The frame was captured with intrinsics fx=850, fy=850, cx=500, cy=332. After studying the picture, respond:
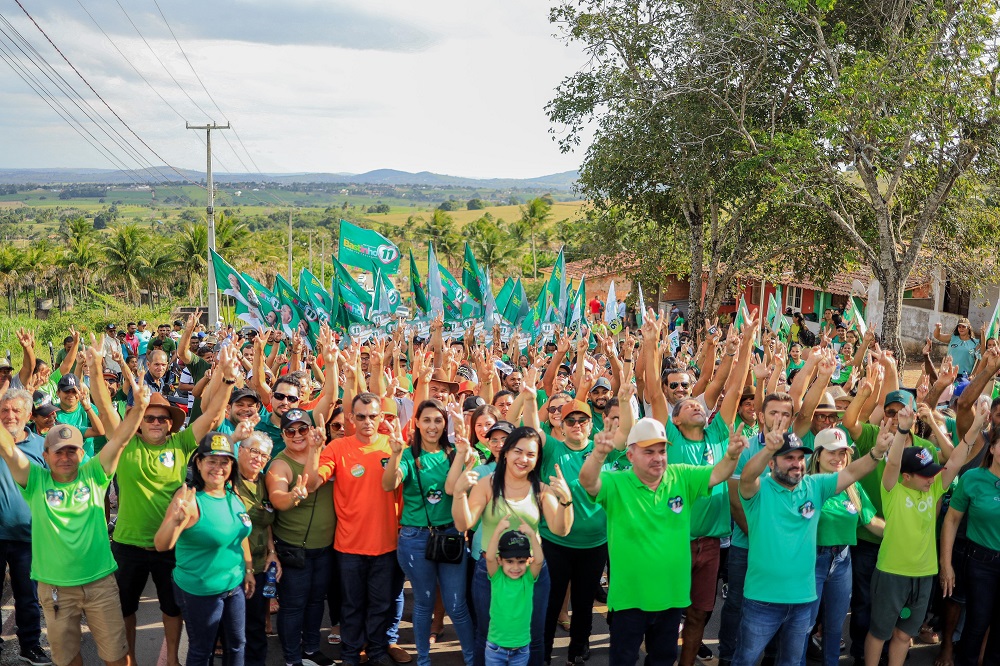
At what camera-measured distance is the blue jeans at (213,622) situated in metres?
4.50

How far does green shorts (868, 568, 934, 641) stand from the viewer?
4.89 m

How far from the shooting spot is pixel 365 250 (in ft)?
42.4

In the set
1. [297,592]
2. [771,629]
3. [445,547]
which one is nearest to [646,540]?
[771,629]

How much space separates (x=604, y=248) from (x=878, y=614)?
1834 cm

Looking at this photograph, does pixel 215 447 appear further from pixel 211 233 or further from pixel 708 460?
pixel 211 233

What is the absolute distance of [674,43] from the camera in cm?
1839

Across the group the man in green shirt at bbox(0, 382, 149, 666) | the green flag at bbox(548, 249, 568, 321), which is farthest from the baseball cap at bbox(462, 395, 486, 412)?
the green flag at bbox(548, 249, 568, 321)

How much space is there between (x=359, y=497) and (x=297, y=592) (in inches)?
26.9

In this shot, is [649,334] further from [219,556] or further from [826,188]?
[826,188]

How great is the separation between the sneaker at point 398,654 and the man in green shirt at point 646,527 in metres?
1.57

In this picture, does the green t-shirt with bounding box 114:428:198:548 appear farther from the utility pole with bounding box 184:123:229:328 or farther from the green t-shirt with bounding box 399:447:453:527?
the utility pole with bounding box 184:123:229:328

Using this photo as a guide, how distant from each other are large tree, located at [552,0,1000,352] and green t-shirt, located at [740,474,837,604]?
12.0 metres

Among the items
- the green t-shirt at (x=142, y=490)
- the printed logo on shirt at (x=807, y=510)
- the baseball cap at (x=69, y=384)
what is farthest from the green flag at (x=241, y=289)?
the printed logo on shirt at (x=807, y=510)

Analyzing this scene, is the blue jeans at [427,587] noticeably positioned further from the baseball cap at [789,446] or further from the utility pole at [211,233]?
the utility pole at [211,233]
